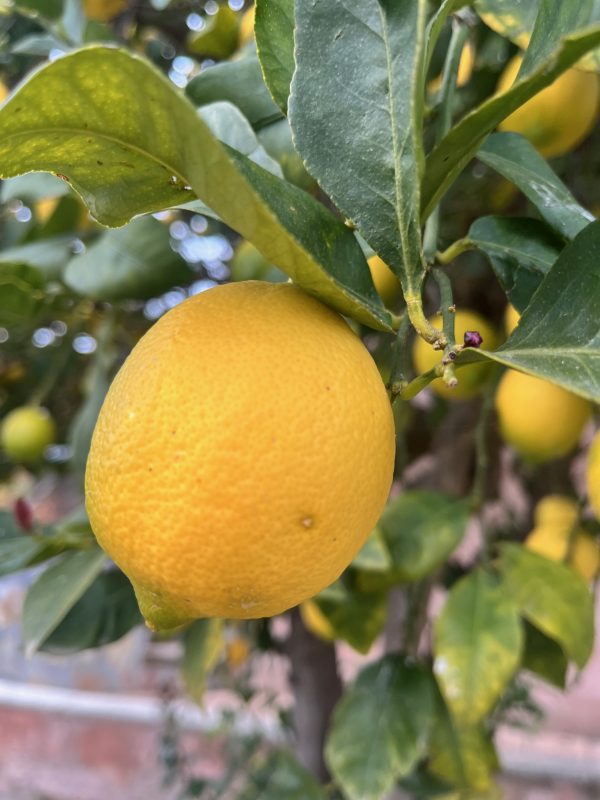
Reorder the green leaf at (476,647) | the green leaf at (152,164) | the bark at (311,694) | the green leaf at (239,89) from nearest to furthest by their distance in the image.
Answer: the green leaf at (152,164) < the green leaf at (239,89) < the green leaf at (476,647) < the bark at (311,694)

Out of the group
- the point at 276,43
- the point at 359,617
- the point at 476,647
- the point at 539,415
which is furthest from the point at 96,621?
the point at 276,43

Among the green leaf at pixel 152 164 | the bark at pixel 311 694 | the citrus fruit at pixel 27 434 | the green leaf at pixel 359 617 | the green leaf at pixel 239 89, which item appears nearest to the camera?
the green leaf at pixel 152 164

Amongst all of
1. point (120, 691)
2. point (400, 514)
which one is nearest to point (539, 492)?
point (400, 514)

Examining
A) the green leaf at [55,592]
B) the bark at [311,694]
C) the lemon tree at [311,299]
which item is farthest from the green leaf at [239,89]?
the bark at [311,694]

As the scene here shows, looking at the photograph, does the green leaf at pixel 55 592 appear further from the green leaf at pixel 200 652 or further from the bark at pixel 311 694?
the bark at pixel 311 694

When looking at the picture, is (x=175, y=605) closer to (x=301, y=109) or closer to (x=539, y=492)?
(x=301, y=109)

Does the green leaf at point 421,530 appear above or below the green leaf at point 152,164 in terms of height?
below
